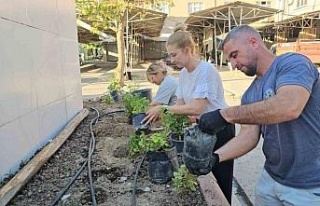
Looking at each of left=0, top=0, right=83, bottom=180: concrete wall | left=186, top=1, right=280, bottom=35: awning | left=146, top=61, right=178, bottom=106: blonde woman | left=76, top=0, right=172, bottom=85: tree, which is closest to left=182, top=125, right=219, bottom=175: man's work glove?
left=0, top=0, right=83, bottom=180: concrete wall

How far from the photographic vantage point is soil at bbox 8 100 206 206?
111 inches

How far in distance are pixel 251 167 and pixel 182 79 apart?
217cm

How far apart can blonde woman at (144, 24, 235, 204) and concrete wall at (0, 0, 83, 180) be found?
1.69 meters

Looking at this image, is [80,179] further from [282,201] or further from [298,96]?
[298,96]

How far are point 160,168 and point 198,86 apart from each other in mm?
879

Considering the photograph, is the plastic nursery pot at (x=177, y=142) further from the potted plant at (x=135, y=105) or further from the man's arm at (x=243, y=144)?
the potted plant at (x=135, y=105)

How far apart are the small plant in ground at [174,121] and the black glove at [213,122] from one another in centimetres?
149

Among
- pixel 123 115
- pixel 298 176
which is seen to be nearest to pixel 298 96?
pixel 298 176

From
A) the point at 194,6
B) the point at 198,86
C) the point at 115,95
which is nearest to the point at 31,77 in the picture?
the point at 198,86

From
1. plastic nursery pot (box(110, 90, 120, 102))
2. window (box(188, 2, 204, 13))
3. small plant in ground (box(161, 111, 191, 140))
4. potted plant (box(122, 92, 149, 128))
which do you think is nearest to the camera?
small plant in ground (box(161, 111, 191, 140))

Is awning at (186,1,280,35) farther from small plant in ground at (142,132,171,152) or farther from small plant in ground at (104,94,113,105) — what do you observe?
small plant in ground at (142,132,171,152)

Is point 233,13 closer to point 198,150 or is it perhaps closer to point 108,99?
point 108,99

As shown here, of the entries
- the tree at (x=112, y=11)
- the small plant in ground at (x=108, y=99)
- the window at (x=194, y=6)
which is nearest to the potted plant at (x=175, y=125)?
the small plant in ground at (x=108, y=99)

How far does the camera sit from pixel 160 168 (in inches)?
122
